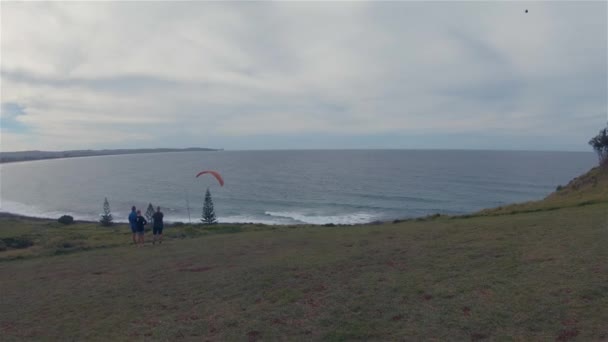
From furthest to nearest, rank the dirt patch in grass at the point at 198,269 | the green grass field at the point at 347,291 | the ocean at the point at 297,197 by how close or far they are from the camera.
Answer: the ocean at the point at 297,197
the dirt patch in grass at the point at 198,269
the green grass field at the point at 347,291

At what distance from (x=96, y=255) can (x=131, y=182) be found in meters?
107

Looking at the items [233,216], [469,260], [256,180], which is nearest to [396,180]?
[256,180]

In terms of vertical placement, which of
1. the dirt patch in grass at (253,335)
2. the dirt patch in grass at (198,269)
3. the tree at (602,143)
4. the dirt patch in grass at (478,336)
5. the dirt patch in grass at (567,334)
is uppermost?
the tree at (602,143)

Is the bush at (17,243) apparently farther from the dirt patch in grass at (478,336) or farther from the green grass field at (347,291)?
the dirt patch in grass at (478,336)

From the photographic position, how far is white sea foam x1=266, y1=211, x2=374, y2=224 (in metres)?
56.2

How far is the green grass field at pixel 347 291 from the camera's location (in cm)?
820

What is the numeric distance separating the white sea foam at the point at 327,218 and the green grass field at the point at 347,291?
126ft

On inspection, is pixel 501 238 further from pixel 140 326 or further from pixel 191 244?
pixel 191 244

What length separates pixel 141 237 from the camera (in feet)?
72.8

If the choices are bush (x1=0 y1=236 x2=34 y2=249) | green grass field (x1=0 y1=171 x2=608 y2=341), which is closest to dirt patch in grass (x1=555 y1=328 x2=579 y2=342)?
green grass field (x1=0 y1=171 x2=608 y2=341)

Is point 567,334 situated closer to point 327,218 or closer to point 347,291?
point 347,291

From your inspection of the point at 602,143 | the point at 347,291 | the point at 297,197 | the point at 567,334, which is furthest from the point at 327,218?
the point at 567,334

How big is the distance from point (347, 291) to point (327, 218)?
48.9m

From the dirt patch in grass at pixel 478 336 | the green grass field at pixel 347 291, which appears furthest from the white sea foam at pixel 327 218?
the dirt patch in grass at pixel 478 336
